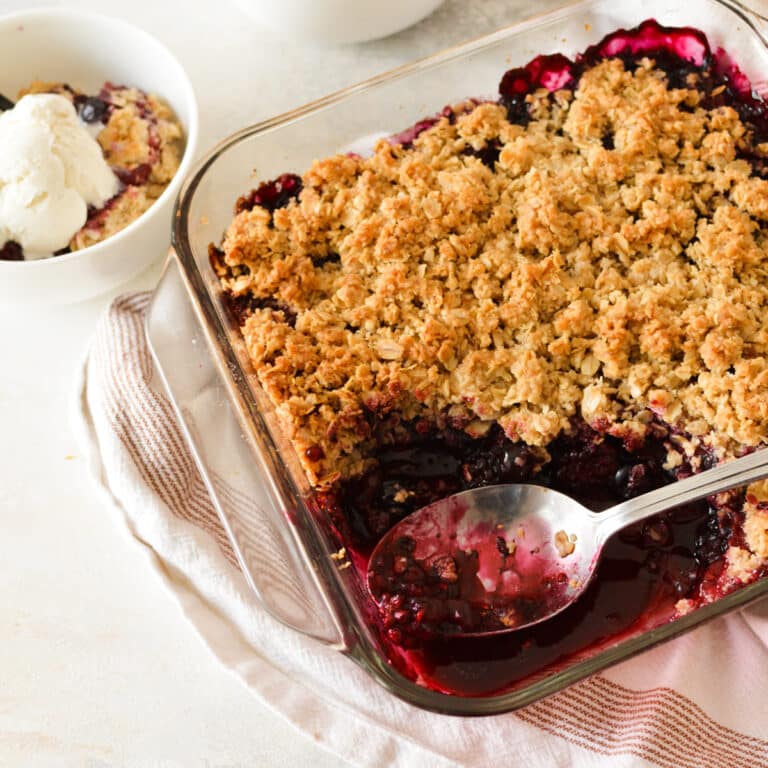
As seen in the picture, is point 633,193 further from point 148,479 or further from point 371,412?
point 148,479

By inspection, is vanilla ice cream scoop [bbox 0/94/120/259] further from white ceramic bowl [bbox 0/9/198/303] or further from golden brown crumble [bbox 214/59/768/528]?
golden brown crumble [bbox 214/59/768/528]

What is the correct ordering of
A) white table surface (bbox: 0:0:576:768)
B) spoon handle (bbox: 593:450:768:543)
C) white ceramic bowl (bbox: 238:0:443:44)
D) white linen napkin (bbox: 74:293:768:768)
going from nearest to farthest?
spoon handle (bbox: 593:450:768:543) → white linen napkin (bbox: 74:293:768:768) → white table surface (bbox: 0:0:576:768) → white ceramic bowl (bbox: 238:0:443:44)

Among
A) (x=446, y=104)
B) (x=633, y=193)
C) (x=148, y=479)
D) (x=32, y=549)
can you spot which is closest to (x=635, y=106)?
→ (x=633, y=193)

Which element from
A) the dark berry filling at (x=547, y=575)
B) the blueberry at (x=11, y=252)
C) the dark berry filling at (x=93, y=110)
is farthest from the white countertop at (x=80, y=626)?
the dark berry filling at (x=547, y=575)

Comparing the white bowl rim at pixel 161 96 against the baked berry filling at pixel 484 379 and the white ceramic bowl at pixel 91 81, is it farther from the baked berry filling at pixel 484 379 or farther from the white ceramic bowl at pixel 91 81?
the baked berry filling at pixel 484 379

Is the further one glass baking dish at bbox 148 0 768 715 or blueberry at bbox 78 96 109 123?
blueberry at bbox 78 96 109 123

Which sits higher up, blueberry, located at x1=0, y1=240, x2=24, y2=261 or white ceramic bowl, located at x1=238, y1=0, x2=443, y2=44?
white ceramic bowl, located at x1=238, y1=0, x2=443, y2=44

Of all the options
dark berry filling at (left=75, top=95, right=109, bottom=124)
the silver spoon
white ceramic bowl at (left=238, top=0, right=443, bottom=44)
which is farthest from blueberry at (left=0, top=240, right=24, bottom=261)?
the silver spoon

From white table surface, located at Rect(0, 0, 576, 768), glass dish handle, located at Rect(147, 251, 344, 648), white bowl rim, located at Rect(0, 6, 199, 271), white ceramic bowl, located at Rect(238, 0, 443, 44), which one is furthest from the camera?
white ceramic bowl, located at Rect(238, 0, 443, 44)
